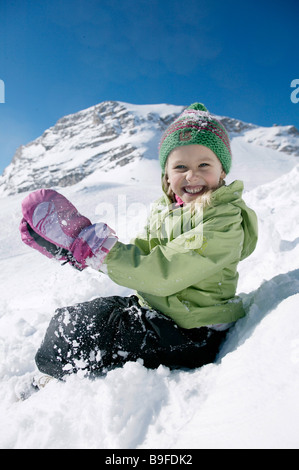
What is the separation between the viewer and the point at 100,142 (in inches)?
3231

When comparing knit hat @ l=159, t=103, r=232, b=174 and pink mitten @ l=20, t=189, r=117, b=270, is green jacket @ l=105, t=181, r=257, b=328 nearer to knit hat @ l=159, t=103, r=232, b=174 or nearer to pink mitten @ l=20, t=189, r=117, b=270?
pink mitten @ l=20, t=189, r=117, b=270

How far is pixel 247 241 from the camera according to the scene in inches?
66.9

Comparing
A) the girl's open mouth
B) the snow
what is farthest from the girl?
the snow

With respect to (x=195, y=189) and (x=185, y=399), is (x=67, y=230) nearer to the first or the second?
(x=195, y=189)

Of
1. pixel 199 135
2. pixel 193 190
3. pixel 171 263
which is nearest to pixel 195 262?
pixel 171 263

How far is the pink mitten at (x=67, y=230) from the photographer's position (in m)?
1.37

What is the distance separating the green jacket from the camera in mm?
1364

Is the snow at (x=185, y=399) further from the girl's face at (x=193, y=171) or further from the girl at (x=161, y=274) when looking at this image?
the girl's face at (x=193, y=171)

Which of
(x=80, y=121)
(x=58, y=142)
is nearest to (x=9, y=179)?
(x=58, y=142)

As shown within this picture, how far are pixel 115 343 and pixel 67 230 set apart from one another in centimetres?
63

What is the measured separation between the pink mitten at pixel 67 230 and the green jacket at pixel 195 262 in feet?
0.22

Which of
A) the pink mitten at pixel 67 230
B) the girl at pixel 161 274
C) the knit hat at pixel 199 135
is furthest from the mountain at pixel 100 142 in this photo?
the pink mitten at pixel 67 230

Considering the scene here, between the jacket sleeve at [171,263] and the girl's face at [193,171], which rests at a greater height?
the girl's face at [193,171]
